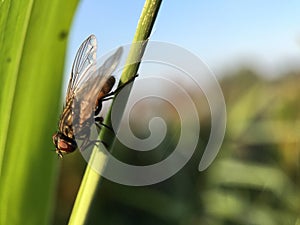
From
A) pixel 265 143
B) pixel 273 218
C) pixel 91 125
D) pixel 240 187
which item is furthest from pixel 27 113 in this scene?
pixel 265 143

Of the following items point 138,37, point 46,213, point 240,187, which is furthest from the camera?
point 240,187

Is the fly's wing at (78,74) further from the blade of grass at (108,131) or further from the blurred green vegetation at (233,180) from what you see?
the blurred green vegetation at (233,180)

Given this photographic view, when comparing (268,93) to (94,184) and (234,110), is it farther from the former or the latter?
(94,184)

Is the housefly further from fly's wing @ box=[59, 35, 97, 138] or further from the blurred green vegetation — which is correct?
the blurred green vegetation

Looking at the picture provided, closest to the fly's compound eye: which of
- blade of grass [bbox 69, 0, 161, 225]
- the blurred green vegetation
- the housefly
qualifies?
the housefly

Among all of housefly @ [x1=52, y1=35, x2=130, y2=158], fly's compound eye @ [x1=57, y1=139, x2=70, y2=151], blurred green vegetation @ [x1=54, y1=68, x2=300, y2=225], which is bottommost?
blurred green vegetation @ [x1=54, y1=68, x2=300, y2=225]

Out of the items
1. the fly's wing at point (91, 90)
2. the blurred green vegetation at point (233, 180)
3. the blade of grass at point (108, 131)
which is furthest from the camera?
the blurred green vegetation at point (233, 180)

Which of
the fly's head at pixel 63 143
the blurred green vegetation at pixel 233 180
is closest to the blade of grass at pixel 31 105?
the fly's head at pixel 63 143

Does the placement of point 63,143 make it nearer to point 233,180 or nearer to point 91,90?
point 91,90
